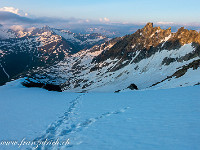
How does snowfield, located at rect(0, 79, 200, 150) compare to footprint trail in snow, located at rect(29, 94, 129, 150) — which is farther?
footprint trail in snow, located at rect(29, 94, 129, 150)

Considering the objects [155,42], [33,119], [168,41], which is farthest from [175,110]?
[155,42]

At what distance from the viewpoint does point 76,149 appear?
773 centimetres

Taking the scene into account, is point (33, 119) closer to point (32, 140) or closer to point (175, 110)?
→ point (32, 140)

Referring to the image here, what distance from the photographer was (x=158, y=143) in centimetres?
705

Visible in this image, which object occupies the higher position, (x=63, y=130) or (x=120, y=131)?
(x=120, y=131)

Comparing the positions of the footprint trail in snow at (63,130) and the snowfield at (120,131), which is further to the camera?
the footprint trail in snow at (63,130)

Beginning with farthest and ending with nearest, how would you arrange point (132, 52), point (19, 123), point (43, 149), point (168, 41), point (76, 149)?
1. point (132, 52)
2. point (168, 41)
3. point (19, 123)
4. point (43, 149)
5. point (76, 149)

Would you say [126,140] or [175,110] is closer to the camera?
[126,140]

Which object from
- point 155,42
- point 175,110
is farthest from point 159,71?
point 175,110

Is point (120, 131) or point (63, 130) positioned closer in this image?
point (120, 131)

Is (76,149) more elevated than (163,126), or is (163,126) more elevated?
(163,126)

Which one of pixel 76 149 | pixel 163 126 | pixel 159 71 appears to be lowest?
pixel 159 71

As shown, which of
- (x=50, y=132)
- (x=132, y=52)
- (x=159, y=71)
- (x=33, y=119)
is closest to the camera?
(x=50, y=132)

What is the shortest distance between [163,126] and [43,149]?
286 inches
